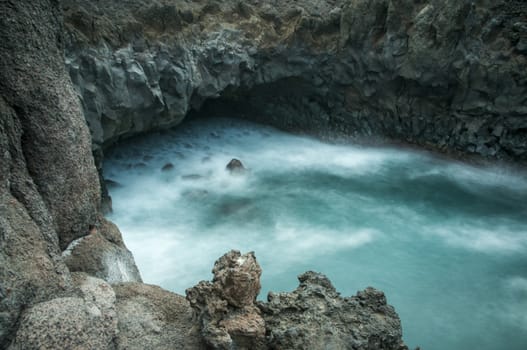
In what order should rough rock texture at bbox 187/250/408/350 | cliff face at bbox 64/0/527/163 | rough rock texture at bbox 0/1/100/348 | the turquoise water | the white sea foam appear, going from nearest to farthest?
1. rough rock texture at bbox 0/1/100/348
2. rough rock texture at bbox 187/250/408/350
3. the turquoise water
4. the white sea foam
5. cliff face at bbox 64/0/527/163

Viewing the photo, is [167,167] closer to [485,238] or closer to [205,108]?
[205,108]

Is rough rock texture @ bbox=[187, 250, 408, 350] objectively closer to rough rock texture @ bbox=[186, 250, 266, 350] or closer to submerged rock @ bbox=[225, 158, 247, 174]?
rough rock texture @ bbox=[186, 250, 266, 350]

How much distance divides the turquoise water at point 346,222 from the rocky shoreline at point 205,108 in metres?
1.48

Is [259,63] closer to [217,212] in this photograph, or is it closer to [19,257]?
[217,212]

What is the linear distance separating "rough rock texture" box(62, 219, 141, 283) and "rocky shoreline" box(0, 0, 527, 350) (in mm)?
21

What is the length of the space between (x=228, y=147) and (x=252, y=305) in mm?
12851

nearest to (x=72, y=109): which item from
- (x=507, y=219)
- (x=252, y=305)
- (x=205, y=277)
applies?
(x=252, y=305)

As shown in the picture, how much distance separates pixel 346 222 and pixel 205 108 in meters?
8.88

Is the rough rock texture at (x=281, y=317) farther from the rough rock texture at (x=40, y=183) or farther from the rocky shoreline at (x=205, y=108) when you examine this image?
the rough rock texture at (x=40, y=183)

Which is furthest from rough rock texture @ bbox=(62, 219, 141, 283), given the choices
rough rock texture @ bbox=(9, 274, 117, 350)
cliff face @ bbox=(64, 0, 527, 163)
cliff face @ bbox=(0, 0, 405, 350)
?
cliff face @ bbox=(64, 0, 527, 163)

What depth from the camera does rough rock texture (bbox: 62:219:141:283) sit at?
15.5ft

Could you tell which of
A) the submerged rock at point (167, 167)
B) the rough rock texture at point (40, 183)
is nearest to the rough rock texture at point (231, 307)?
the rough rock texture at point (40, 183)

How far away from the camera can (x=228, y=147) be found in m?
16.8

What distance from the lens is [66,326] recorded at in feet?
10.6
